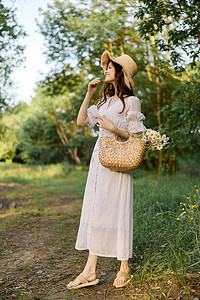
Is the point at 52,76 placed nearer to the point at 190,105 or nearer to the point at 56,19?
the point at 56,19

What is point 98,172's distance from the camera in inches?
119

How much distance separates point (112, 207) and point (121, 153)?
1.70ft

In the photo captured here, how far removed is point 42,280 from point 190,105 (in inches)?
177

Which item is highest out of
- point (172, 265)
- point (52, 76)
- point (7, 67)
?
point (52, 76)

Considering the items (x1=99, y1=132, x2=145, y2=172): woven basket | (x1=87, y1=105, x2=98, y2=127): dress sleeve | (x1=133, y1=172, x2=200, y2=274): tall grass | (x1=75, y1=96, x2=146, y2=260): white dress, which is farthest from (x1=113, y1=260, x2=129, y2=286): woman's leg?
(x1=87, y1=105, x2=98, y2=127): dress sleeve

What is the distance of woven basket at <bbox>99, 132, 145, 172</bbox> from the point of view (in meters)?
2.76

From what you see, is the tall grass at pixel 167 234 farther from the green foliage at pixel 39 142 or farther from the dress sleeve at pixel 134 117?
the green foliage at pixel 39 142

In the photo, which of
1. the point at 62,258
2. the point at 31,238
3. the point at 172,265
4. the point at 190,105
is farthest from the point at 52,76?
the point at 172,265

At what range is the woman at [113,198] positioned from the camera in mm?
2879

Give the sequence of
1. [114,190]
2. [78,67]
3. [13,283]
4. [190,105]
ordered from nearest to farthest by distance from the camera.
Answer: [114,190] < [13,283] < [190,105] < [78,67]

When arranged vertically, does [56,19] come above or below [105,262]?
above

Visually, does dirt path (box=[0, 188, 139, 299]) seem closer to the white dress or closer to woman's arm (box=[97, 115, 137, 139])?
the white dress

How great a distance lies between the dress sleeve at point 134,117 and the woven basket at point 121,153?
11cm

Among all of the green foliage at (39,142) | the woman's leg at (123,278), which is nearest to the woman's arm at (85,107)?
the woman's leg at (123,278)
